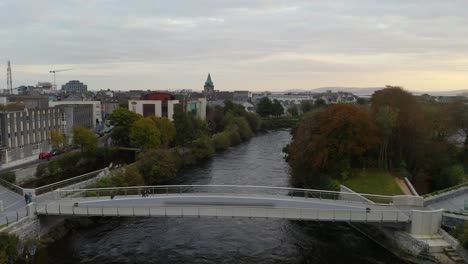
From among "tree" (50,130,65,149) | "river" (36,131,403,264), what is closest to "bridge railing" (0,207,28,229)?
"river" (36,131,403,264)

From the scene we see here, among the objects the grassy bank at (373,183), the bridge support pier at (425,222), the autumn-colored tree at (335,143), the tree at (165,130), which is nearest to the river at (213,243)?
the bridge support pier at (425,222)

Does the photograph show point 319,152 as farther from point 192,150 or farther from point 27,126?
point 27,126

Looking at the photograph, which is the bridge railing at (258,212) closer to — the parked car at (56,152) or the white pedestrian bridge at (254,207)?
the white pedestrian bridge at (254,207)

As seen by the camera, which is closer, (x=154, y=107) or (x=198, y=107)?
(x=154, y=107)

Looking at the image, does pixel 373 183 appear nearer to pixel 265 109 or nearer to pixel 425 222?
pixel 425 222

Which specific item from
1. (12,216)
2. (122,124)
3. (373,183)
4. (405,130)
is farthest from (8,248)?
(122,124)

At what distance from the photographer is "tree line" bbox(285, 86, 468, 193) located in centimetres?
3706

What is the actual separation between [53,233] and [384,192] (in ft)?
82.6

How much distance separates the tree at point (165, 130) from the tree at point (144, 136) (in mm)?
2556

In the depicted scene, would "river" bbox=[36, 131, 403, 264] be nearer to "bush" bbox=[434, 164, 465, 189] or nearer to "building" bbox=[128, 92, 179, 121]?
"bush" bbox=[434, 164, 465, 189]

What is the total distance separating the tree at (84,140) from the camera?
52781mm

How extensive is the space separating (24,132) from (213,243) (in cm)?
3598

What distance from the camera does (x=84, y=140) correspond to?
52938mm

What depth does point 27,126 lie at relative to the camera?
178ft
